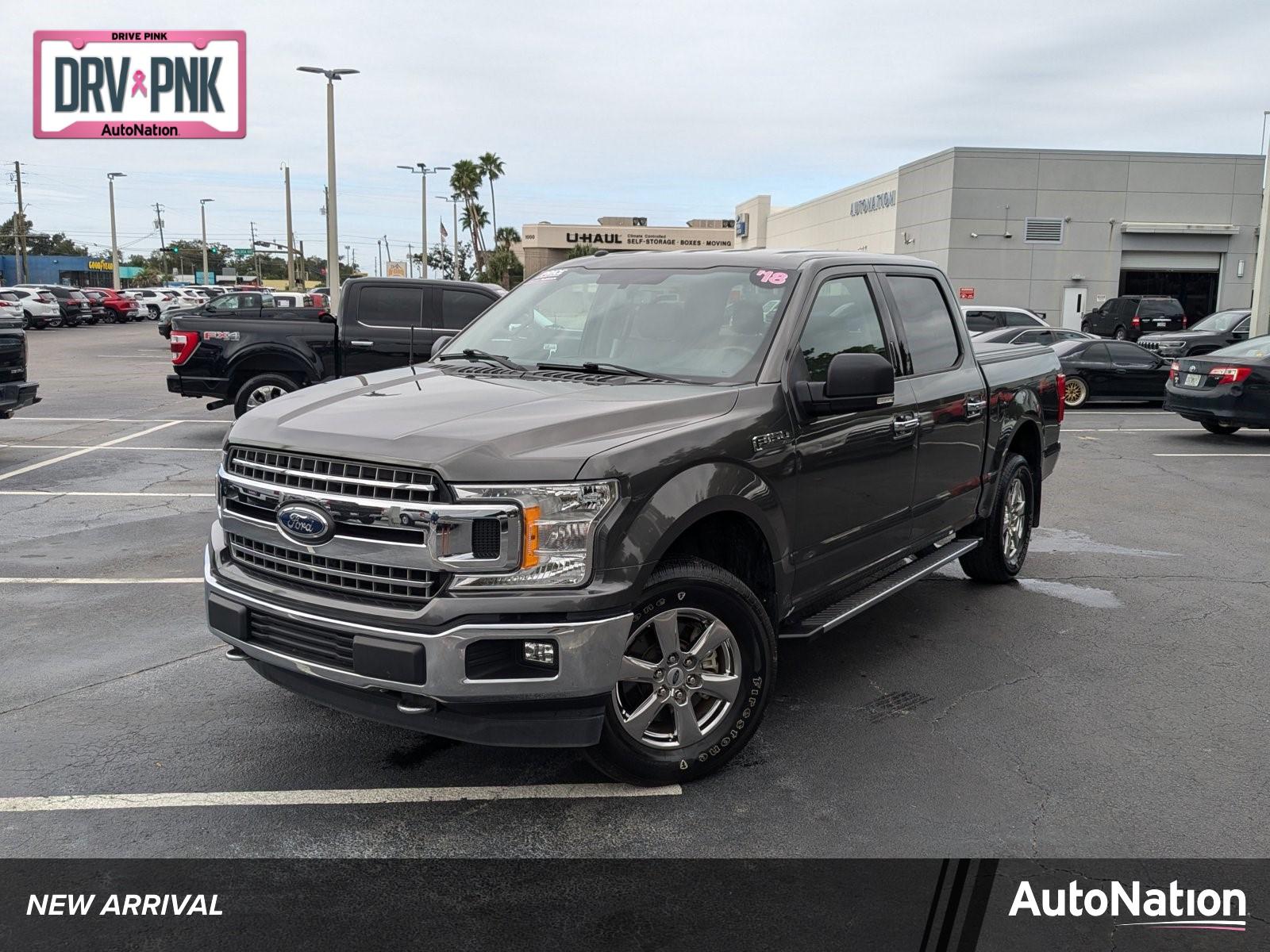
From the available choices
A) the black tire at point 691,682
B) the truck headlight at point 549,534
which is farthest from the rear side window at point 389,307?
the truck headlight at point 549,534

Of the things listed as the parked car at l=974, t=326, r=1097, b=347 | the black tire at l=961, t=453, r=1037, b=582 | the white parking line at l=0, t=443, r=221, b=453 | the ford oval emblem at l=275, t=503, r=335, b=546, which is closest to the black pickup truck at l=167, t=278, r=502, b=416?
the white parking line at l=0, t=443, r=221, b=453

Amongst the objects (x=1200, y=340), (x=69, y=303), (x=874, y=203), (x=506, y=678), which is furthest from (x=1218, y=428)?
(x=69, y=303)

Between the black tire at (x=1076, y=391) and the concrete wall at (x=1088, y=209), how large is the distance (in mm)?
20637

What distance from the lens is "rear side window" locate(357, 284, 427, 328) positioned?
1319 cm

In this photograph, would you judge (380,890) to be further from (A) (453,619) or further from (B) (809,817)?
(B) (809,817)

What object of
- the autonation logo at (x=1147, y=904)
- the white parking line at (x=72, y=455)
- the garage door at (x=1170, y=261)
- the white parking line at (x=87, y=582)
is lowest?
the white parking line at (x=72, y=455)

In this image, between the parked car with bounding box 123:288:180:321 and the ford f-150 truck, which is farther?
the parked car with bounding box 123:288:180:321

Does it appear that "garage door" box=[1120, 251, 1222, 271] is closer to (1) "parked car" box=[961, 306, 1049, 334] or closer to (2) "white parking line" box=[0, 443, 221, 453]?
(1) "parked car" box=[961, 306, 1049, 334]

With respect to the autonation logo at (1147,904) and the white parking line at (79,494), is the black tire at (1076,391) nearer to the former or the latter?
the white parking line at (79,494)

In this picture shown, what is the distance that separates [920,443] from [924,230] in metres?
37.8

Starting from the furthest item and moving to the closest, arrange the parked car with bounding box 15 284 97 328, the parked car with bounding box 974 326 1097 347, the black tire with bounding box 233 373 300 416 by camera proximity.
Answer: the parked car with bounding box 15 284 97 328 < the parked car with bounding box 974 326 1097 347 < the black tire with bounding box 233 373 300 416

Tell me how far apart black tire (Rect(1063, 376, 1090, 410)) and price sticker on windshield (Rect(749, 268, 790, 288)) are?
→ 15.9 metres

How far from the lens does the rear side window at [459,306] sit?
13.4 metres

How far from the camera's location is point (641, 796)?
402 centimetres
